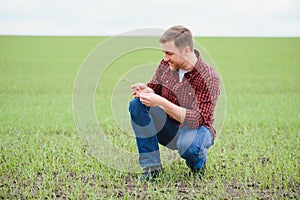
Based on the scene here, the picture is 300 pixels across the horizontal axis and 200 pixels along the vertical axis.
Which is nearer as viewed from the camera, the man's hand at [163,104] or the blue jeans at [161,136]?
the man's hand at [163,104]

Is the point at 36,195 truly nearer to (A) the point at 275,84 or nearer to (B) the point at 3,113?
(B) the point at 3,113

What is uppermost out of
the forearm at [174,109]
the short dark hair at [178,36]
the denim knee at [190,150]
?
the short dark hair at [178,36]

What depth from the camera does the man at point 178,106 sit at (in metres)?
3.65

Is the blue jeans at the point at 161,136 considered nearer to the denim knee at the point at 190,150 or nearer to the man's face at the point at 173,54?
the denim knee at the point at 190,150

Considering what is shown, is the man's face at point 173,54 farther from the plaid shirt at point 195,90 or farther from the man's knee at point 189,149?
the man's knee at point 189,149

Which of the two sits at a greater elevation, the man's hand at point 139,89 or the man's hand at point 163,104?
the man's hand at point 139,89

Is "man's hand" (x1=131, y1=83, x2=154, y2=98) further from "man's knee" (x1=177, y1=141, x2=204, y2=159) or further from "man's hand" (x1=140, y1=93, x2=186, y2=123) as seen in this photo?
"man's knee" (x1=177, y1=141, x2=204, y2=159)

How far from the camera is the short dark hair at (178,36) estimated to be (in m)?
3.62

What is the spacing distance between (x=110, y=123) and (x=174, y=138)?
9.28 ft

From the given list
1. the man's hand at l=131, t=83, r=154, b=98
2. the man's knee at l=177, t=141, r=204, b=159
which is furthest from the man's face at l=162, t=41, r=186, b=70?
the man's knee at l=177, t=141, r=204, b=159

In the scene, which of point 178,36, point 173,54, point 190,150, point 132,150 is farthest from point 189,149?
point 132,150

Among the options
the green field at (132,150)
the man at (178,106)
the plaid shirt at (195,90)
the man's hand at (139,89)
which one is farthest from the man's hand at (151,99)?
the green field at (132,150)

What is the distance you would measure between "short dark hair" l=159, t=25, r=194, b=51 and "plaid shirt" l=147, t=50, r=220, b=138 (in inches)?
9.4

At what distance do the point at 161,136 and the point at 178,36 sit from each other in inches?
39.2
